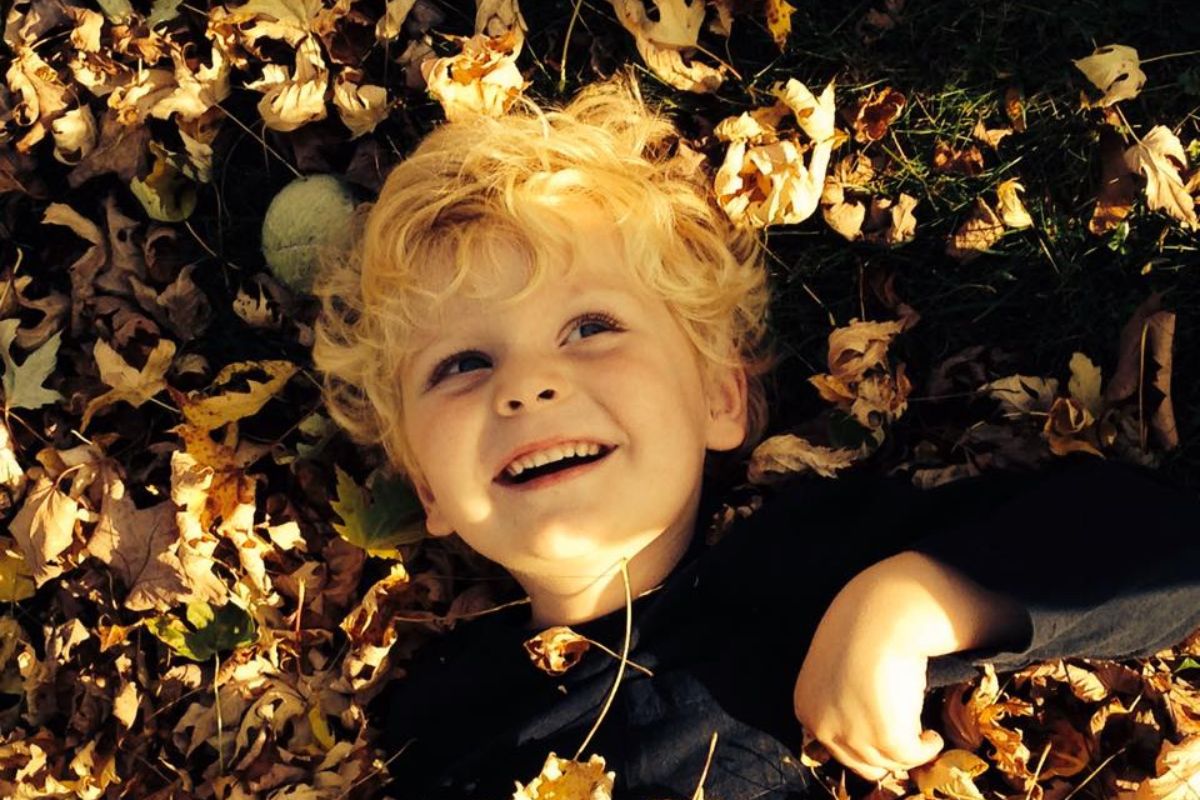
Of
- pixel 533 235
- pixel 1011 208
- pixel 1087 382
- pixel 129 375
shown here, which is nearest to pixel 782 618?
pixel 1087 382

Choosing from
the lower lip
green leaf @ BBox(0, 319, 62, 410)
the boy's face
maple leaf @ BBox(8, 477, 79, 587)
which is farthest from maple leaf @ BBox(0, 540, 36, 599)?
the lower lip

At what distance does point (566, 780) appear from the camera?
2.46 meters

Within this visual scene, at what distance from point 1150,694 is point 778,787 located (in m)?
0.75

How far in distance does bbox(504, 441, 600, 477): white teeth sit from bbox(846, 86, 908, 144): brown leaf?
995 mm

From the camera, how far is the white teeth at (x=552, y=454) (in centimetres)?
248

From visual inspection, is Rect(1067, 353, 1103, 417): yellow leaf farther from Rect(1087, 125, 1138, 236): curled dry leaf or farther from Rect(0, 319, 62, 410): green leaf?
Rect(0, 319, 62, 410): green leaf

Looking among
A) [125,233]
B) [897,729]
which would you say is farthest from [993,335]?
[125,233]

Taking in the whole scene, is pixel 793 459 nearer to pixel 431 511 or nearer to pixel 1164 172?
pixel 431 511

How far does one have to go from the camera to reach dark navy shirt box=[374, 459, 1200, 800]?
2168mm

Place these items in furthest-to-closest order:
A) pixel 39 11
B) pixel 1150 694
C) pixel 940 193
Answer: pixel 39 11
pixel 940 193
pixel 1150 694

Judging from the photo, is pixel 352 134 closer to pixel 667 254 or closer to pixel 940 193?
pixel 667 254

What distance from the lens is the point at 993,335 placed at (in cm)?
280

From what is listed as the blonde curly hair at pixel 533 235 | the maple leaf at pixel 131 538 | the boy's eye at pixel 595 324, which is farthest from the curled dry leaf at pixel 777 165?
the maple leaf at pixel 131 538

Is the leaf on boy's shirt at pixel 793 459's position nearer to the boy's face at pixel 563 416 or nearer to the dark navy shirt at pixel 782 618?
the dark navy shirt at pixel 782 618
